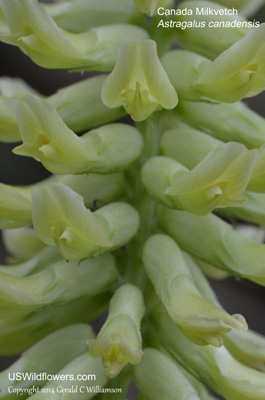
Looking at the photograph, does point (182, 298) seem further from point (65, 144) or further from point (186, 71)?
point (186, 71)

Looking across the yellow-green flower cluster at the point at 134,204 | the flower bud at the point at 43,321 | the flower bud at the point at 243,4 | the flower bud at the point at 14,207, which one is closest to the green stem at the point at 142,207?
the yellow-green flower cluster at the point at 134,204

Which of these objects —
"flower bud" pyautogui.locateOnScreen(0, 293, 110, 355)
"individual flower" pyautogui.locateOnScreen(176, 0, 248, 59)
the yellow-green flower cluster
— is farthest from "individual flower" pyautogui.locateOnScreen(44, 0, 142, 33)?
"flower bud" pyautogui.locateOnScreen(0, 293, 110, 355)

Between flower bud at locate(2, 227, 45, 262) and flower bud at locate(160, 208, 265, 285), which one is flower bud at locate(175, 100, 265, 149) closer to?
flower bud at locate(160, 208, 265, 285)

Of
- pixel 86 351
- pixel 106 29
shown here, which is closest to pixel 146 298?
pixel 86 351

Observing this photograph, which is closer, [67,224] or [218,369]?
[67,224]

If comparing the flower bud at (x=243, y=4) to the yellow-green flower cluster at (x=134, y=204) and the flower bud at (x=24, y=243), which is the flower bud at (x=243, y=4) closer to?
the yellow-green flower cluster at (x=134, y=204)

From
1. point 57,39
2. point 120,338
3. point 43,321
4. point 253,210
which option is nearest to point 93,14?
point 57,39
